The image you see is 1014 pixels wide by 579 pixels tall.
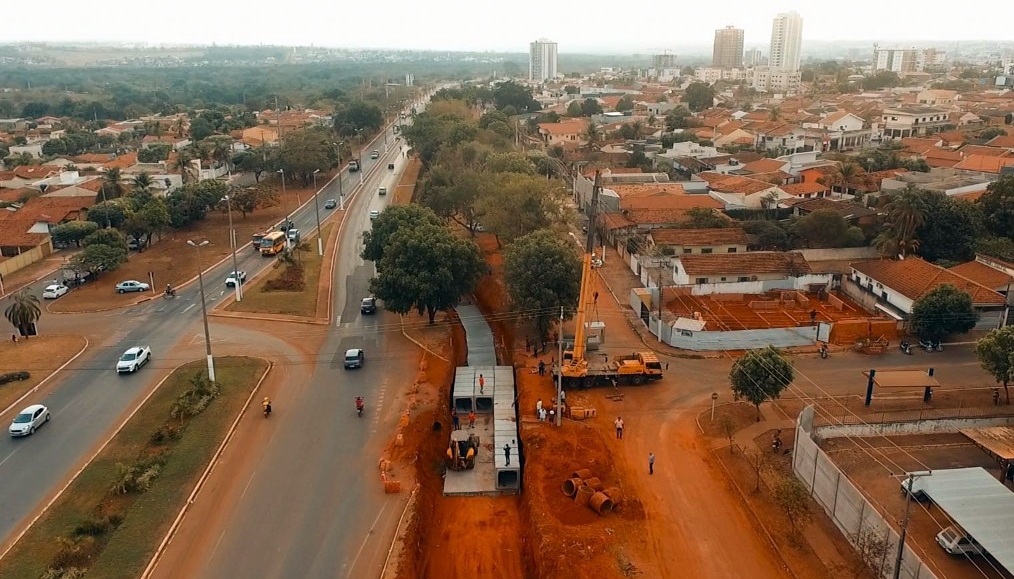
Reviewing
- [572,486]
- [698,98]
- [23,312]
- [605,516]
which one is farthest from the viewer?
[698,98]

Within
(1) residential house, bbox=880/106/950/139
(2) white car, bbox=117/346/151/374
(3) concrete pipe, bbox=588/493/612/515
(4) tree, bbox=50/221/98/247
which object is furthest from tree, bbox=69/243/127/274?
(1) residential house, bbox=880/106/950/139

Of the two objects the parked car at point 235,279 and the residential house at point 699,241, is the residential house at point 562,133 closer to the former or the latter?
the residential house at point 699,241

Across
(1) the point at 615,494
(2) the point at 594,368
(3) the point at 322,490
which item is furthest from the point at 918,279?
(3) the point at 322,490

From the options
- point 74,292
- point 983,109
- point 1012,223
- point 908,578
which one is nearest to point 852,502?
point 908,578

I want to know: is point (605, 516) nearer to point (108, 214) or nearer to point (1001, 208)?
point (1001, 208)

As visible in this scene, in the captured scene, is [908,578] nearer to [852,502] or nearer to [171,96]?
[852,502]

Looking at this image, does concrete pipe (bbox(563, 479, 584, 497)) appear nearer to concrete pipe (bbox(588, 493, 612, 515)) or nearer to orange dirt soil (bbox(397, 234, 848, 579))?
orange dirt soil (bbox(397, 234, 848, 579))
